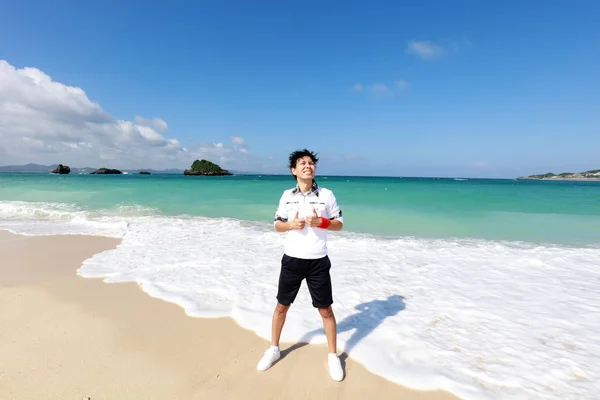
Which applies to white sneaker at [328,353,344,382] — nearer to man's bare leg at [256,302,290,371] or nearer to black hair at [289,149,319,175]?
man's bare leg at [256,302,290,371]

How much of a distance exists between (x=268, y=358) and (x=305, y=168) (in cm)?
200

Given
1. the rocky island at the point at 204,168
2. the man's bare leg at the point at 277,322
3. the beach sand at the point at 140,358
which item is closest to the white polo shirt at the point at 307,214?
the man's bare leg at the point at 277,322

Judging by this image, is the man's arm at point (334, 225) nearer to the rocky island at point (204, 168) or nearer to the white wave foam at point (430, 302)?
the white wave foam at point (430, 302)

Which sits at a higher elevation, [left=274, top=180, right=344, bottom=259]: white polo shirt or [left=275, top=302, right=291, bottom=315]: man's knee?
[left=274, top=180, right=344, bottom=259]: white polo shirt

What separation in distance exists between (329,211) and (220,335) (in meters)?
2.15

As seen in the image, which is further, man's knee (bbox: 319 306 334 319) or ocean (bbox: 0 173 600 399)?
ocean (bbox: 0 173 600 399)

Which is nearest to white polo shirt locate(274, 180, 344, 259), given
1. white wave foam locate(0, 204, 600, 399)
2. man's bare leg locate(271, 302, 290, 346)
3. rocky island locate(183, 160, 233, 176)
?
man's bare leg locate(271, 302, 290, 346)

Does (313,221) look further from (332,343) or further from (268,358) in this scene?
(268,358)

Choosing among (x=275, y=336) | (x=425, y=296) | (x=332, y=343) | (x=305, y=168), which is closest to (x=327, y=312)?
(x=332, y=343)

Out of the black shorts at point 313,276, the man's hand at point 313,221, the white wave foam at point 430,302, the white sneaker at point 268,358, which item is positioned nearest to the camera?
the man's hand at point 313,221

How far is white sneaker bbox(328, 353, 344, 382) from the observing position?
2844 mm

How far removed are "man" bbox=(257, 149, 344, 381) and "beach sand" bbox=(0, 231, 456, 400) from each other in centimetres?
28

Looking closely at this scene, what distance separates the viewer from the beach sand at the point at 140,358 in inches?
105

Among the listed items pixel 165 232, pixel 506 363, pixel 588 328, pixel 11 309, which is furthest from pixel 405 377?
pixel 165 232
